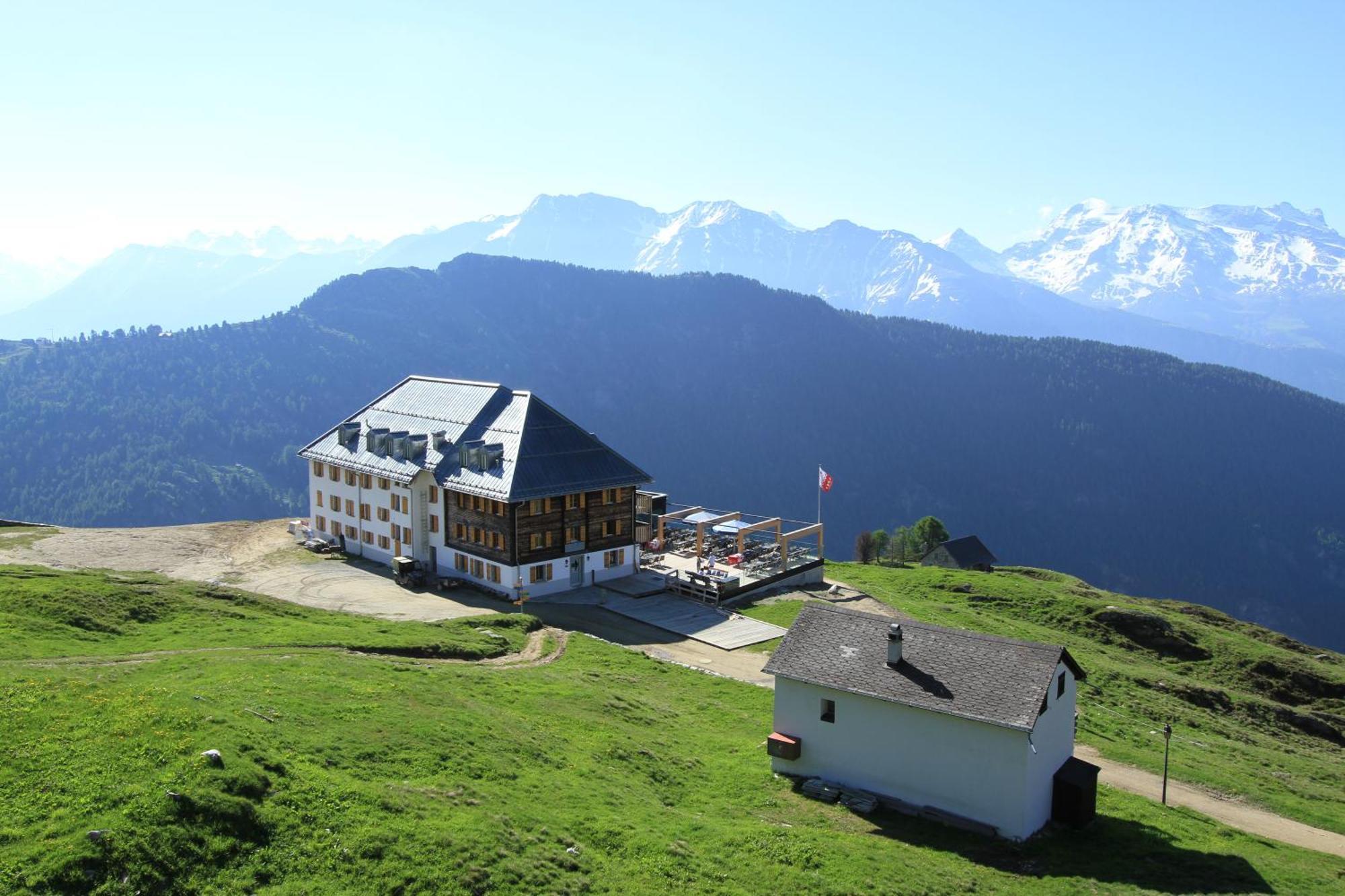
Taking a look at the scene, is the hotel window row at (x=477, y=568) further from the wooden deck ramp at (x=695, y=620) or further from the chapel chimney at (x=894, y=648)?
the chapel chimney at (x=894, y=648)

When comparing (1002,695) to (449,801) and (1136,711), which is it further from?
(1136,711)

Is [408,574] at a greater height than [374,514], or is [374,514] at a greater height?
[374,514]

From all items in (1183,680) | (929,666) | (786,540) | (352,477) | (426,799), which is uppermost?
(352,477)

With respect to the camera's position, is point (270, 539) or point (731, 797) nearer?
point (731, 797)

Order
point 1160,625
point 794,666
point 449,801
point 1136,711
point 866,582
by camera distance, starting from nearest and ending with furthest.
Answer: point 449,801
point 794,666
point 1136,711
point 1160,625
point 866,582

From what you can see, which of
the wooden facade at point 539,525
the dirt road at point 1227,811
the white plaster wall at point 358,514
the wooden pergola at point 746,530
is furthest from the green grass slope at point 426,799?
the wooden pergola at point 746,530

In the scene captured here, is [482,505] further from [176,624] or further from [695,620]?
[176,624]

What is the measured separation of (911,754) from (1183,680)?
37700 mm

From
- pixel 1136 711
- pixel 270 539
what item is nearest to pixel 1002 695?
pixel 1136 711

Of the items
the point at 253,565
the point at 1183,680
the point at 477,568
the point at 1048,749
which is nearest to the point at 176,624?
the point at 477,568

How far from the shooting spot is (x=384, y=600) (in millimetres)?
60906

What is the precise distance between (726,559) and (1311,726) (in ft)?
125

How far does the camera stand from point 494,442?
2672 inches

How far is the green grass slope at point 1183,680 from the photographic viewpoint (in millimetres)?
43250
